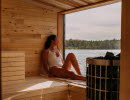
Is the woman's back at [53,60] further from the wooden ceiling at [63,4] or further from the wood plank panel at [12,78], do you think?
the wooden ceiling at [63,4]

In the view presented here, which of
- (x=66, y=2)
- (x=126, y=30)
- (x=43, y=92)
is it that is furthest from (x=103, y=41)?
(x=126, y=30)

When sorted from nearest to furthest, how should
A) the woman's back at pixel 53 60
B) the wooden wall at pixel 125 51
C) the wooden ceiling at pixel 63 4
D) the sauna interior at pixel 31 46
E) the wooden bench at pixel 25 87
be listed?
the wooden wall at pixel 125 51 → the wooden bench at pixel 25 87 → the sauna interior at pixel 31 46 → the wooden ceiling at pixel 63 4 → the woman's back at pixel 53 60

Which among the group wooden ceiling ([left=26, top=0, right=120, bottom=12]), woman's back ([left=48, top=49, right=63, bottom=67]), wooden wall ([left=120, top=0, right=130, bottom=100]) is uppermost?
wooden ceiling ([left=26, top=0, right=120, bottom=12])

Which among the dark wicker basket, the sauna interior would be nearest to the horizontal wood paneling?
the sauna interior

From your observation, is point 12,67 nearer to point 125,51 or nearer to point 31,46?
point 31,46

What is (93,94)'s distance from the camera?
1.49m

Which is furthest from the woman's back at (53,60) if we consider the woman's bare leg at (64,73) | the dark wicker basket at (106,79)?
the dark wicker basket at (106,79)

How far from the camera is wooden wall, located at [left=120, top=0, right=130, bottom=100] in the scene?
0.69 metres

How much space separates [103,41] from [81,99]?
1327 millimetres

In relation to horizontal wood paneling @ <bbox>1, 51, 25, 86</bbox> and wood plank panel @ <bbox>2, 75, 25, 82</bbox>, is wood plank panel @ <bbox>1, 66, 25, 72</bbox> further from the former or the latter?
wood plank panel @ <bbox>2, 75, 25, 82</bbox>

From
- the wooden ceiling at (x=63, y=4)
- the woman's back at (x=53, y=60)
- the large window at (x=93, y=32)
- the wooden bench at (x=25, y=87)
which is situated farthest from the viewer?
the woman's back at (x=53, y=60)

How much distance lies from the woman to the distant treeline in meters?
0.38

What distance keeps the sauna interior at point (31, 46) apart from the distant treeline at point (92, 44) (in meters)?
0.25

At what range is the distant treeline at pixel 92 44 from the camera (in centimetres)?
327
